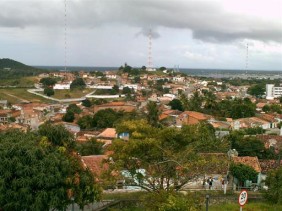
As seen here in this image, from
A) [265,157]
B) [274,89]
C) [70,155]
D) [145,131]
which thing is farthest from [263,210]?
[274,89]

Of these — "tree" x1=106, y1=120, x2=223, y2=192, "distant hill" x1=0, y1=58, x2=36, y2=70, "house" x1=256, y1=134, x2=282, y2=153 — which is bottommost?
"house" x1=256, y1=134, x2=282, y2=153

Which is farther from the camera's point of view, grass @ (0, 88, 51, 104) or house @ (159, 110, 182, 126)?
grass @ (0, 88, 51, 104)

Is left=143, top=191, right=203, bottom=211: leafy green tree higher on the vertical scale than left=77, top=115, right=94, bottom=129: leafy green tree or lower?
higher

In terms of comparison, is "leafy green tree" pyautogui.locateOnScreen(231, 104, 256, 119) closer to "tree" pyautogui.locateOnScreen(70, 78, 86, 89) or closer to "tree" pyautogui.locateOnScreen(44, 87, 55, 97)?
"tree" pyautogui.locateOnScreen(44, 87, 55, 97)

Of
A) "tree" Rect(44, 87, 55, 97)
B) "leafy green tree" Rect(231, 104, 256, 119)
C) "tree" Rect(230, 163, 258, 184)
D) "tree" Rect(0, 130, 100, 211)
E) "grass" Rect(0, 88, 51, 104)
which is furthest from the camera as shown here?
"tree" Rect(44, 87, 55, 97)

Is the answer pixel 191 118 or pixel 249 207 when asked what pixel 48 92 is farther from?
pixel 249 207

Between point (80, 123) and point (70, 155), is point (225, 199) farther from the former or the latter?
point (80, 123)

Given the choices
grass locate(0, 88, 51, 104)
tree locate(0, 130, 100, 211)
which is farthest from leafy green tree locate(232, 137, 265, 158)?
grass locate(0, 88, 51, 104)
